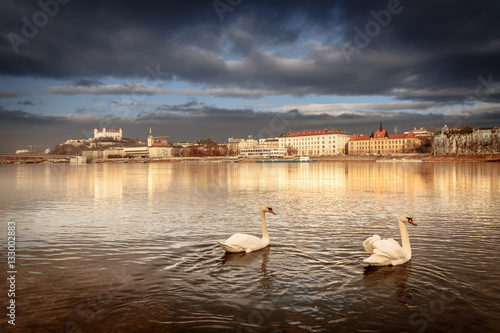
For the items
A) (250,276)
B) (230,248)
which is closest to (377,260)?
(250,276)

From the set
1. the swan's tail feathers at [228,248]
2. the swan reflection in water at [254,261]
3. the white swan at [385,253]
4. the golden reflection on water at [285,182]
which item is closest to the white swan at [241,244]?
the swan's tail feathers at [228,248]

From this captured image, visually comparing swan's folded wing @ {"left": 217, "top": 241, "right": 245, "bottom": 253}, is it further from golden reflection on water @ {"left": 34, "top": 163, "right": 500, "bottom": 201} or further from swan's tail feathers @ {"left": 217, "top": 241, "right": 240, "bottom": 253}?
golden reflection on water @ {"left": 34, "top": 163, "right": 500, "bottom": 201}

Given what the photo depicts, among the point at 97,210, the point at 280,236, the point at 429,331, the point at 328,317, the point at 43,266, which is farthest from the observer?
the point at 97,210

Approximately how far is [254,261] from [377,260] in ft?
10.0

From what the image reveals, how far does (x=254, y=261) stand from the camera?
1020 cm

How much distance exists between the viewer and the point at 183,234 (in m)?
13.5

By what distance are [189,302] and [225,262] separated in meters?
2.78

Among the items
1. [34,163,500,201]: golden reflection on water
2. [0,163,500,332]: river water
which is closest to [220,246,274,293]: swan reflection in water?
[0,163,500,332]: river water

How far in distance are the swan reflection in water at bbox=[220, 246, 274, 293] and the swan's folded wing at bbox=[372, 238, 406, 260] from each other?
2642 millimetres

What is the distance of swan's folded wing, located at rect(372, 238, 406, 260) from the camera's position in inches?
365

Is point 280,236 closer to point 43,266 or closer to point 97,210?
point 43,266

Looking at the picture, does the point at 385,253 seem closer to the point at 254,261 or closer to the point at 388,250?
the point at 388,250

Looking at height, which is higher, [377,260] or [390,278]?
[377,260]

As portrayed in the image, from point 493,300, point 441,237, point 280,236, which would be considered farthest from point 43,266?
point 441,237
